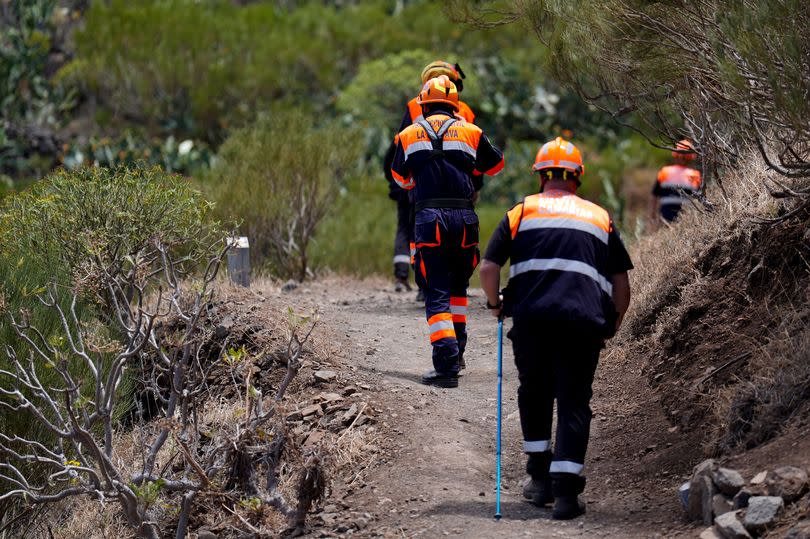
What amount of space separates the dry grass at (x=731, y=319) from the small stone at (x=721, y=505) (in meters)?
0.58

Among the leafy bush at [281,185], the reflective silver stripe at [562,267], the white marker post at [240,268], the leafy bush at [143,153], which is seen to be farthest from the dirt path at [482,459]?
the leafy bush at [143,153]

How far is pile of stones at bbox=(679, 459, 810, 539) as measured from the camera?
19.0ft

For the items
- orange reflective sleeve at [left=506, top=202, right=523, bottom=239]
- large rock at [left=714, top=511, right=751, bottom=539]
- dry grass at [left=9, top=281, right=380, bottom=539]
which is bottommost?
dry grass at [left=9, top=281, right=380, bottom=539]

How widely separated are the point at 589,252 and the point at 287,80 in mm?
21608

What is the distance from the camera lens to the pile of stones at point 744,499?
580 cm

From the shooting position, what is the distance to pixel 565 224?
21.5 feet

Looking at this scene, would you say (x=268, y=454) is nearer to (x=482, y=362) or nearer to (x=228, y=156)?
(x=482, y=362)

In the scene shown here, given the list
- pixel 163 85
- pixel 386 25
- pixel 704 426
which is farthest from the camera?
pixel 386 25

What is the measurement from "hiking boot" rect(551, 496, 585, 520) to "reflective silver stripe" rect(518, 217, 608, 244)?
1377 mm

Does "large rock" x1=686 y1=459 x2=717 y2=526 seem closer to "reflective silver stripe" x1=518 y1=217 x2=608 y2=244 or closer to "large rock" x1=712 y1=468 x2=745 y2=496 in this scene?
"large rock" x1=712 y1=468 x2=745 y2=496

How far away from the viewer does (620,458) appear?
774 cm

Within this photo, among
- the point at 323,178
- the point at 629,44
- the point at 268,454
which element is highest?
the point at 629,44

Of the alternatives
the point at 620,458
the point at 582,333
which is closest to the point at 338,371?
the point at 620,458

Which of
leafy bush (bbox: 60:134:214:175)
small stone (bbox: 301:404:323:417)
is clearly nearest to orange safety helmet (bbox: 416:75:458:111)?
small stone (bbox: 301:404:323:417)
